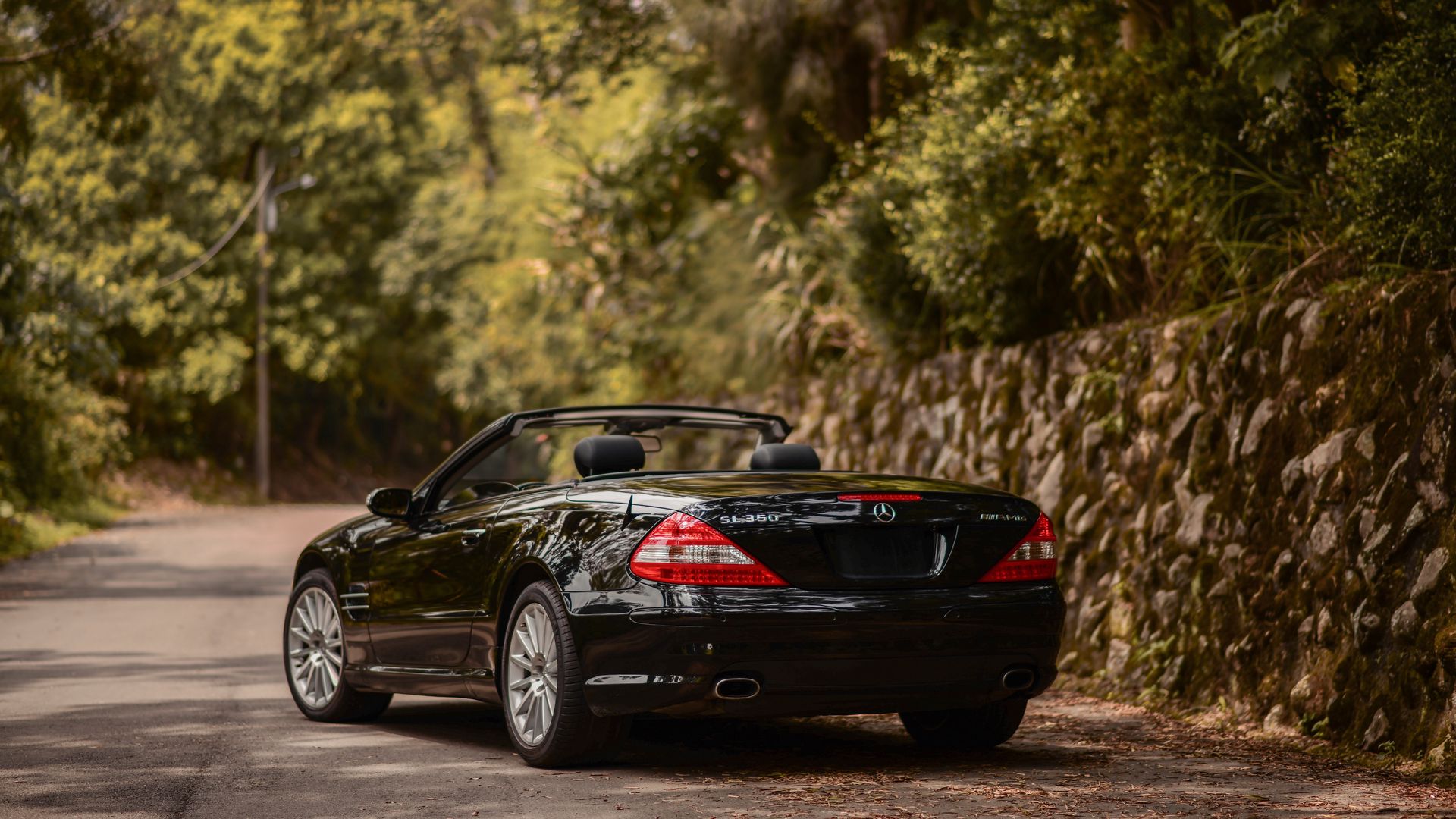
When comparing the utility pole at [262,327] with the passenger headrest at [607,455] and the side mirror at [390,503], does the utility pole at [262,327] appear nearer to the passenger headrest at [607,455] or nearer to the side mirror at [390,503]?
the side mirror at [390,503]

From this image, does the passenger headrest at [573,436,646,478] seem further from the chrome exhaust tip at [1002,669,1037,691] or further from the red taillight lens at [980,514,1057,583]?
the chrome exhaust tip at [1002,669,1037,691]

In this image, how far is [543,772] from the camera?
7371mm

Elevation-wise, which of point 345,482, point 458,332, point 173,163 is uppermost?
point 173,163

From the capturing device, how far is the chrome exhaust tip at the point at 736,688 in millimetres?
6852

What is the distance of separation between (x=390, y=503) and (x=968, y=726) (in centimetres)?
293

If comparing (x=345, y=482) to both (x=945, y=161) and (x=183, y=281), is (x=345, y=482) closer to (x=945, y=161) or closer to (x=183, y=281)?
(x=183, y=281)

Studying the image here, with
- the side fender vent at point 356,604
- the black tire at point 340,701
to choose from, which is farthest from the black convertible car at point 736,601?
the black tire at point 340,701

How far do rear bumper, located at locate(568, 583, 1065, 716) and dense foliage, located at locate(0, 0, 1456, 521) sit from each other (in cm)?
315

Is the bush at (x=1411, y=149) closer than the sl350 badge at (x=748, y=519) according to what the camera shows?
No

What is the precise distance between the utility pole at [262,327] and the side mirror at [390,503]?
125 ft

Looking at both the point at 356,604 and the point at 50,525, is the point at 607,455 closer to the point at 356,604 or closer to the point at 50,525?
the point at 356,604

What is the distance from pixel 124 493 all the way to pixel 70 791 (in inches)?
1361

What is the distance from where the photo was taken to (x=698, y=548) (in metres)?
6.95

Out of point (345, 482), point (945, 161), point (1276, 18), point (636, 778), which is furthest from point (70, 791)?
point (345, 482)
